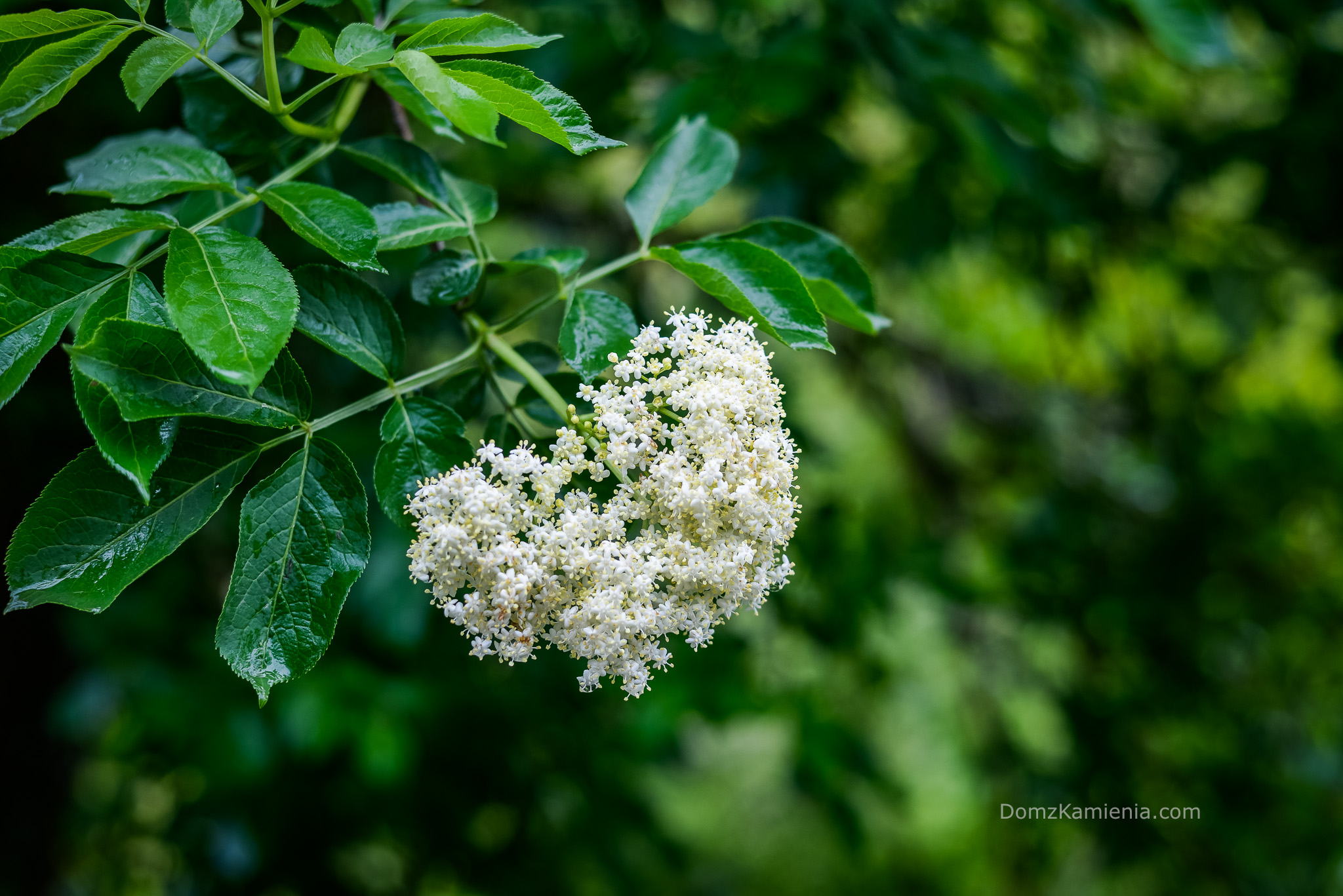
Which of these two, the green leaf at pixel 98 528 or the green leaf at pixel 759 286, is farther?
the green leaf at pixel 759 286

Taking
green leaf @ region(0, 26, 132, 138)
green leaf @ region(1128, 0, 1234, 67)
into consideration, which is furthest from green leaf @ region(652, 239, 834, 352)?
green leaf @ region(1128, 0, 1234, 67)

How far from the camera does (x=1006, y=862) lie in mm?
4469

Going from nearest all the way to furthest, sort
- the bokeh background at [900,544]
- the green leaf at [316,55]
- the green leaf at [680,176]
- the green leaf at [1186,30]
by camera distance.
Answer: the green leaf at [316,55]
the green leaf at [680,176]
the green leaf at [1186,30]
the bokeh background at [900,544]

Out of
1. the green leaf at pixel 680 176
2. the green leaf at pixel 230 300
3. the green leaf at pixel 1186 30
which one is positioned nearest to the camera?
the green leaf at pixel 230 300

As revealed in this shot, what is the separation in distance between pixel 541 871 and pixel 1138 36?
3.40 m

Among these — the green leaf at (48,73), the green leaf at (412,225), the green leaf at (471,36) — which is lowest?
the green leaf at (412,225)

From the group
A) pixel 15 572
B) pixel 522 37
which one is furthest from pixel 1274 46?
pixel 15 572

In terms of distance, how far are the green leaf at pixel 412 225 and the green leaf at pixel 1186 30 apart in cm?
172

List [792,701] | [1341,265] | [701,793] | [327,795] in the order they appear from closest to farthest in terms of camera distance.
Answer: [792,701] < [327,795] < [1341,265] < [701,793]

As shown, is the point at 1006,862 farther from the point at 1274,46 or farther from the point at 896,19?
the point at 896,19

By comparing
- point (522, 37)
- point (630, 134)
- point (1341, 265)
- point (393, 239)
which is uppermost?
point (522, 37)

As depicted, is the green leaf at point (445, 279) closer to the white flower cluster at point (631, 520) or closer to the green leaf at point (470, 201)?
the green leaf at point (470, 201)

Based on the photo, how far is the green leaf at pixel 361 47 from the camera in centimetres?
90

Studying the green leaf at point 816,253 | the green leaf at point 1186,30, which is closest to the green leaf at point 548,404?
the green leaf at point 816,253
